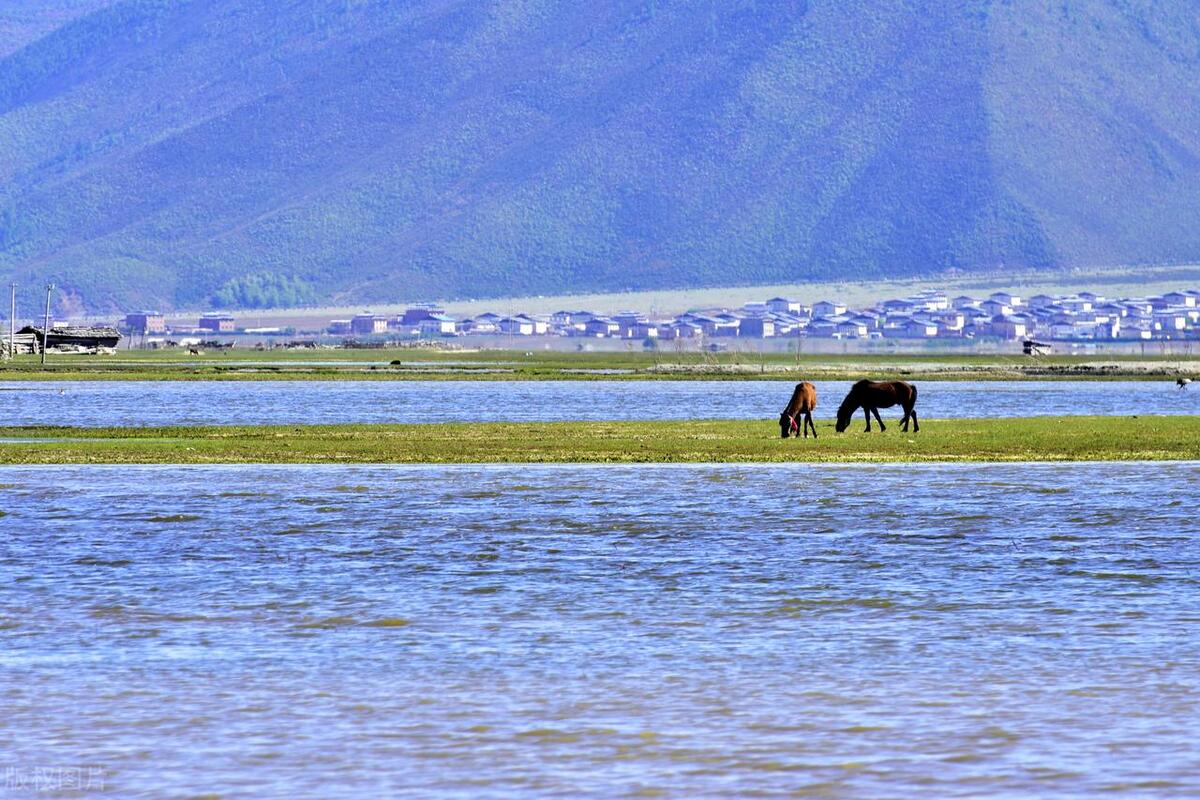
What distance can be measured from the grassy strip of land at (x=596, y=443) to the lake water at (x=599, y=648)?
10.1 meters

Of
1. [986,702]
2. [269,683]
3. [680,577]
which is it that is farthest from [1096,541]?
[269,683]

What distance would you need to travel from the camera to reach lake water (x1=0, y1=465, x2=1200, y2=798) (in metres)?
14.1

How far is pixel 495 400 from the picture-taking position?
270 ft

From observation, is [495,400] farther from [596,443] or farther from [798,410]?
[596,443]

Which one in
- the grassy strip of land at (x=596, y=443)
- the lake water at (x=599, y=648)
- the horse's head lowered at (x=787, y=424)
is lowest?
the lake water at (x=599, y=648)

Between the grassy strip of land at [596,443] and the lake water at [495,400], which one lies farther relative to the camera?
the lake water at [495,400]

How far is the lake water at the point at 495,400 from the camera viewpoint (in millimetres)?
65875

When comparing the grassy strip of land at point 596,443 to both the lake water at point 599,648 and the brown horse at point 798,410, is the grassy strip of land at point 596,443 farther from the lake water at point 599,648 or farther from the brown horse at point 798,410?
the lake water at point 599,648

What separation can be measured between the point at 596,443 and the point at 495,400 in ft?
112

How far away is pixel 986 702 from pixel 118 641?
783cm

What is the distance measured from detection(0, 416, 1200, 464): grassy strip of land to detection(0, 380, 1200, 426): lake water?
736 centimetres

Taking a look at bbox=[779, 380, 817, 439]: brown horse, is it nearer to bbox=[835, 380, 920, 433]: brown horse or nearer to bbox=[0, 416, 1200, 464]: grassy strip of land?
bbox=[0, 416, 1200, 464]: grassy strip of land

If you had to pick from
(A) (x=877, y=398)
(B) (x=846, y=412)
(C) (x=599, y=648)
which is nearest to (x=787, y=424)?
(B) (x=846, y=412)

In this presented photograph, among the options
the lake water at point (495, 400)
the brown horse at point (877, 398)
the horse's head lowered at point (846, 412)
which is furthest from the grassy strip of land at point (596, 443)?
the lake water at point (495, 400)
